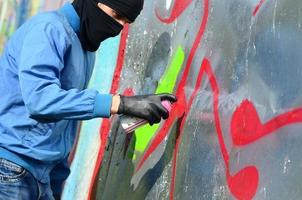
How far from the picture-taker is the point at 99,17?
117 inches

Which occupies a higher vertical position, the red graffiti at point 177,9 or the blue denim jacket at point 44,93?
the red graffiti at point 177,9

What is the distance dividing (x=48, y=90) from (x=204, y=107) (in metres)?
0.85

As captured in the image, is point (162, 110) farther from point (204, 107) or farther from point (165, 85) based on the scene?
point (165, 85)

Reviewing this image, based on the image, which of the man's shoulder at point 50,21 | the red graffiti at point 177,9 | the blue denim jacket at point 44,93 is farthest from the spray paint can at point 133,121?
the red graffiti at point 177,9

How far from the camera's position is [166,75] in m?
3.65

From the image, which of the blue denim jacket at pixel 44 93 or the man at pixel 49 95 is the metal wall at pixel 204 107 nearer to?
the man at pixel 49 95

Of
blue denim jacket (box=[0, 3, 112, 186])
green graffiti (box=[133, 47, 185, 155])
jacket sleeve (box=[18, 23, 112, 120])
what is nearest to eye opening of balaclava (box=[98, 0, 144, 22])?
blue denim jacket (box=[0, 3, 112, 186])

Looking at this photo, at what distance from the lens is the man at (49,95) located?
2746mm

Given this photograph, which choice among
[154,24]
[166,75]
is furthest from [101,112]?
[154,24]

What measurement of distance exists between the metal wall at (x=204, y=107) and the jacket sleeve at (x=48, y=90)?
585 mm

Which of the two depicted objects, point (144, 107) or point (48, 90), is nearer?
point (48, 90)

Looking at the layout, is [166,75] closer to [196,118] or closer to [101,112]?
[196,118]

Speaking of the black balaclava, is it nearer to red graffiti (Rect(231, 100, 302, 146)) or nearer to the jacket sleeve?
the jacket sleeve

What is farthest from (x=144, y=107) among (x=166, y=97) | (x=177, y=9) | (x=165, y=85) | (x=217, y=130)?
(x=177, y=9)
